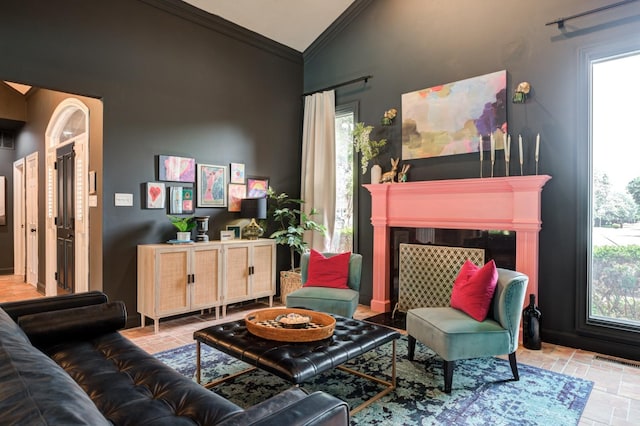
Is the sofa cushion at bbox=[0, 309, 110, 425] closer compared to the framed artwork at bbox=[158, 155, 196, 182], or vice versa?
the sofa cushion at bbox=[0, 309, 110, 425]

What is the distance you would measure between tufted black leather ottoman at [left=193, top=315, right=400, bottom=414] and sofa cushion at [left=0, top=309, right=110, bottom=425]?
3.49 ft

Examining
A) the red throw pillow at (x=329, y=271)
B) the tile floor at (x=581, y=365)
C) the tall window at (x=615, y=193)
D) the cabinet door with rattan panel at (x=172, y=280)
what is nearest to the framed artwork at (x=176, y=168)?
the cabinet door with rattan panel at (x=172, y=280)

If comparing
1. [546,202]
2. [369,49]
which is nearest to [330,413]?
[546,202]

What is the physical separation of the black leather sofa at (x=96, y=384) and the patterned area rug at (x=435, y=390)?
2.51ft

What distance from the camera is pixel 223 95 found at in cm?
492

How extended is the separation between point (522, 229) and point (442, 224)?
811 mm

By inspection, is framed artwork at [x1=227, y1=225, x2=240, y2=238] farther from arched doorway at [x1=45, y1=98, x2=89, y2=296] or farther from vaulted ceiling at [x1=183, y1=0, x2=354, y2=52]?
vaulted ceiling at [x1=183, y1=0, x2=354, y2=52]

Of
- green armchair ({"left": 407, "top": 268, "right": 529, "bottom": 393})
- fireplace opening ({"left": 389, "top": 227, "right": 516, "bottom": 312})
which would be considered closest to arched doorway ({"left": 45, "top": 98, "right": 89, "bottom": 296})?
fireplace opening ({"left": 389, "top": 227, "right": 516, "bottom": 312})

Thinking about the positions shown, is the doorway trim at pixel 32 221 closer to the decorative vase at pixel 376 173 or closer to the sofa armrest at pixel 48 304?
the sofa armrest at pixel 48 304

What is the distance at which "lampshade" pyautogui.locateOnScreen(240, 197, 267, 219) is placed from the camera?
15.5ft

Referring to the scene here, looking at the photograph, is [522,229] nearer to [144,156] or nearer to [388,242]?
[388,242]

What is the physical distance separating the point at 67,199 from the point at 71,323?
10.8ft

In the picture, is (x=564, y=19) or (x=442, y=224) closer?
(x=564, y=19)

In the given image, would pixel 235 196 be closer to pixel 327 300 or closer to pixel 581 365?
pixel 327 300
